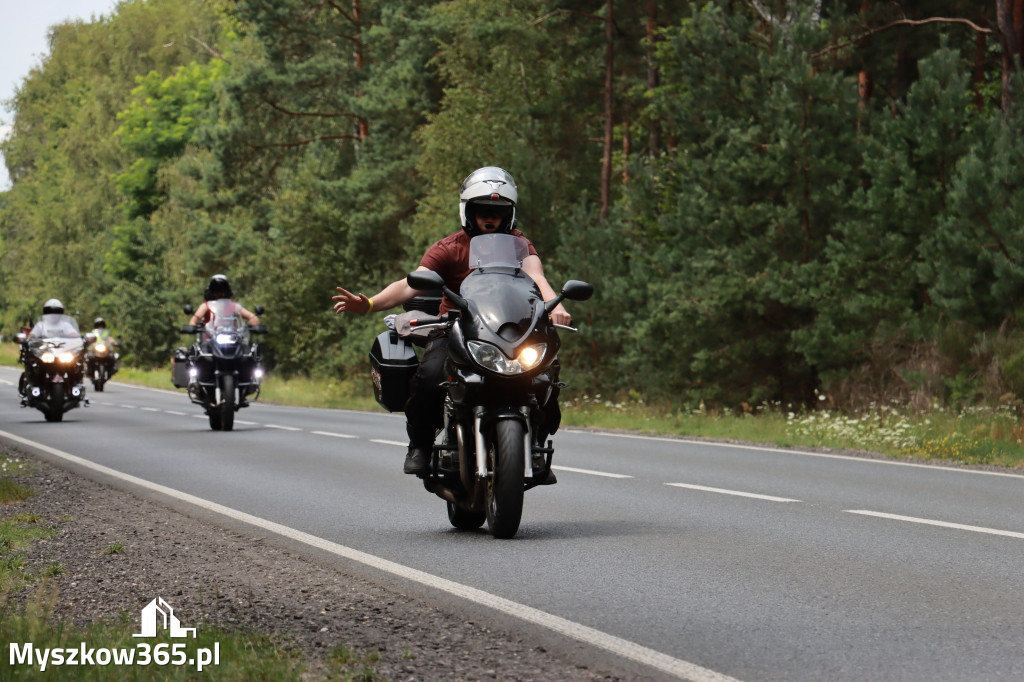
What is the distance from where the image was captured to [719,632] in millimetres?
5988

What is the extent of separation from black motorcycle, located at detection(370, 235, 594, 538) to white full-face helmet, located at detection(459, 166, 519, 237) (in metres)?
0.17

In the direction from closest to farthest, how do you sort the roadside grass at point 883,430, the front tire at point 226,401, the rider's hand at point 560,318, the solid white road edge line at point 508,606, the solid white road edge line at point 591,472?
the solid white road edge line at point 508,606 < the rider's hand at point 560,318 < the solid white road edge line at point 591,472 < the roadside grass at point 883,430 < the front tire at point 226,401

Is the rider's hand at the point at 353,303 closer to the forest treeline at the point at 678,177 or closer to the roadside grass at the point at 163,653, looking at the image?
the roadside grass at the point at 163,653

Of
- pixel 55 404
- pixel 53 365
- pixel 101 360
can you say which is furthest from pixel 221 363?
pixel 101 360

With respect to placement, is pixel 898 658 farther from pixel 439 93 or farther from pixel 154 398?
pixel 439 93

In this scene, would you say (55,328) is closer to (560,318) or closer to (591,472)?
(591,472)

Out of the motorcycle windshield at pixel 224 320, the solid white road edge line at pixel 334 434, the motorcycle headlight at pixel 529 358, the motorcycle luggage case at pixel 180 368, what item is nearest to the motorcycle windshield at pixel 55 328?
the motorcycle luggage case at pixel 180 368

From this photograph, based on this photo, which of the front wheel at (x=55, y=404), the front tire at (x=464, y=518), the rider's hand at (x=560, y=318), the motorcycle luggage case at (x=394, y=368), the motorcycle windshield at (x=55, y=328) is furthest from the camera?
the front wheel at (x=55, y=404)

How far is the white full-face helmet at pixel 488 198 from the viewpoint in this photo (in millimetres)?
8523

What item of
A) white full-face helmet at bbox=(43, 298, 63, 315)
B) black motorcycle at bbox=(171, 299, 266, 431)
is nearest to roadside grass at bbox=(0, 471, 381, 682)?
black motorcycle at bbox=(171, 299, 266, 431)

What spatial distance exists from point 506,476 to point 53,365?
15851 mm

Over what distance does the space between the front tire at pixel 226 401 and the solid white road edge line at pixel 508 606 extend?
9135 millimetres

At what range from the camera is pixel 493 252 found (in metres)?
8.50

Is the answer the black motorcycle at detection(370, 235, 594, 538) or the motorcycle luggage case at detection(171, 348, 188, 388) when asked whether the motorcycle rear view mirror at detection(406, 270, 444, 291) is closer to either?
the black motorcycle at detection(370, 235, 594, 538)
